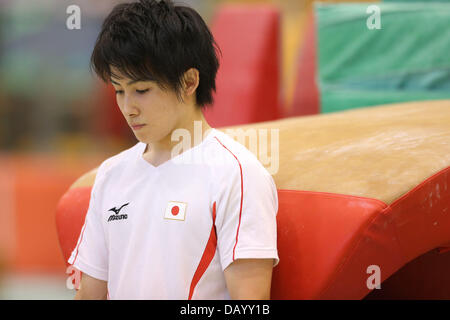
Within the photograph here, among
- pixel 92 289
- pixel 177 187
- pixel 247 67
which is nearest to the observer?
pixel 177 187

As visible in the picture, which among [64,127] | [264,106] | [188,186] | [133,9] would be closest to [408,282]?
[188,186]

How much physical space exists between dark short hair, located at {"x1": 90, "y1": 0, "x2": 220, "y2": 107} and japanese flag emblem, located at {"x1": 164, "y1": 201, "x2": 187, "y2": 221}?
215 mm

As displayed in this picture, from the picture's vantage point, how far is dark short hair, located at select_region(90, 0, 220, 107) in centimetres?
111

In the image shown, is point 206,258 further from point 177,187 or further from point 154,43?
point 154,43

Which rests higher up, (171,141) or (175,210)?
(171,141)

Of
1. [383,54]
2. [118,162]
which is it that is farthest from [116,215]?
[383,54]

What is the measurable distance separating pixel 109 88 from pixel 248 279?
3792 millimetres

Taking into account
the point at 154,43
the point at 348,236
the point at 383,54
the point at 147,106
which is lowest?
the point at 348,236

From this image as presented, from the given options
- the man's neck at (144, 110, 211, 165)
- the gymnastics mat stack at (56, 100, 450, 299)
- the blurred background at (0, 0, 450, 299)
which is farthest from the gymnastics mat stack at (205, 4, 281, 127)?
the man's neck at (144, 110, 211, 165)

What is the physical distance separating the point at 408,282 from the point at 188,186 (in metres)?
0.75

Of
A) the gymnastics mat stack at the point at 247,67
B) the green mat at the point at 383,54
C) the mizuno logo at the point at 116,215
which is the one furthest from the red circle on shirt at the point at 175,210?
the gymnastics mat stack at the point at 247,67

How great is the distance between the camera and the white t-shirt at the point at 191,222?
108cm

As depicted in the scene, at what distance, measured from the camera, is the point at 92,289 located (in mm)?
1292
